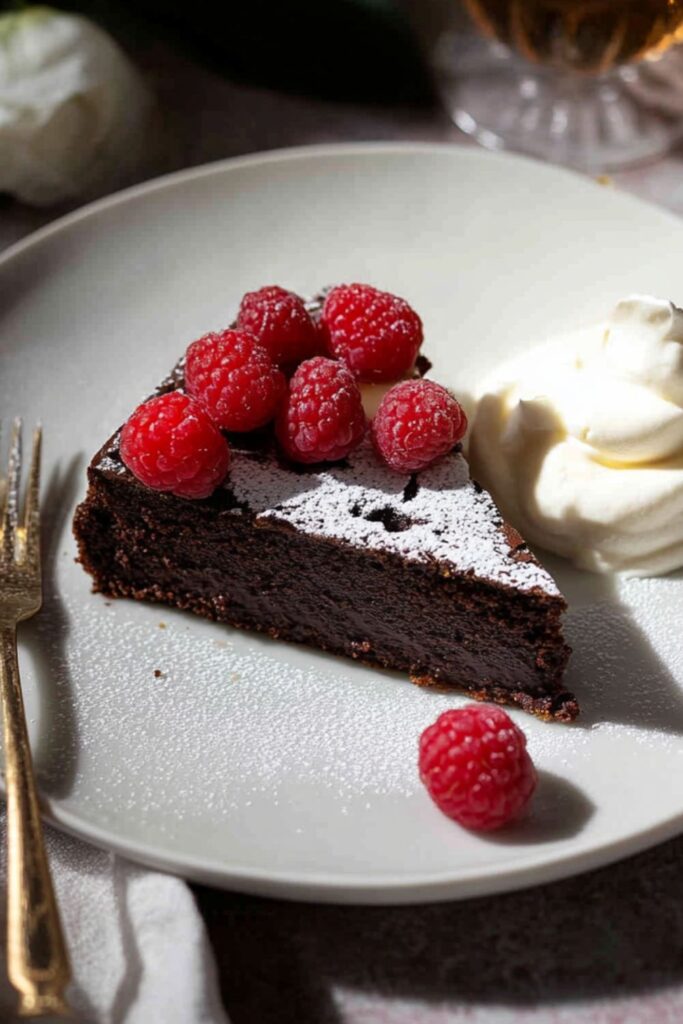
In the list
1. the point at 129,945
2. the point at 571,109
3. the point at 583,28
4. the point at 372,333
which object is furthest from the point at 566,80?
the point at 129,945

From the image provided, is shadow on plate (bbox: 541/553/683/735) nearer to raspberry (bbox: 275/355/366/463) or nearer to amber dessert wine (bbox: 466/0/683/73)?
raspberry (bbox: 275/355/366/463)

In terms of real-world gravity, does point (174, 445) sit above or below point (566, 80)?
below

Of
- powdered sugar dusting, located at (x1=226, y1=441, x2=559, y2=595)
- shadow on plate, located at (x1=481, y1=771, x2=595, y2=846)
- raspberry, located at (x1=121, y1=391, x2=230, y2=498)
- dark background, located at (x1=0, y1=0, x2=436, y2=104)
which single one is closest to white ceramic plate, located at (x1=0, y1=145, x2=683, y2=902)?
shadow on plate, located at (x1=481, y1=771, x2=595, y2=846)

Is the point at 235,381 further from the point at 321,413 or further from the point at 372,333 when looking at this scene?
the point at 372,333

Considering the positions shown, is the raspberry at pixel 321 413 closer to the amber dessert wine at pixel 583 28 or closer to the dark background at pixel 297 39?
the amber dessert wine at pixel 583 28

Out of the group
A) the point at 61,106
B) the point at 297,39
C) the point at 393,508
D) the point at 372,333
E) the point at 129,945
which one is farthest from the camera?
the point at 297,39

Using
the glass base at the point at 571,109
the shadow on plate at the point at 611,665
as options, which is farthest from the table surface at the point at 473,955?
the glass base at the point at 571,109

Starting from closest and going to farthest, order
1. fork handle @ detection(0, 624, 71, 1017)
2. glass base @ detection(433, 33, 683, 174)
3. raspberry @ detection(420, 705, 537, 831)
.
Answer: fork handle @ detection(0, 624, 71, 1017) < raspberry @ detection(420, 705, 537, 831) < glass base @ detection(433, 33, 683, 174)
